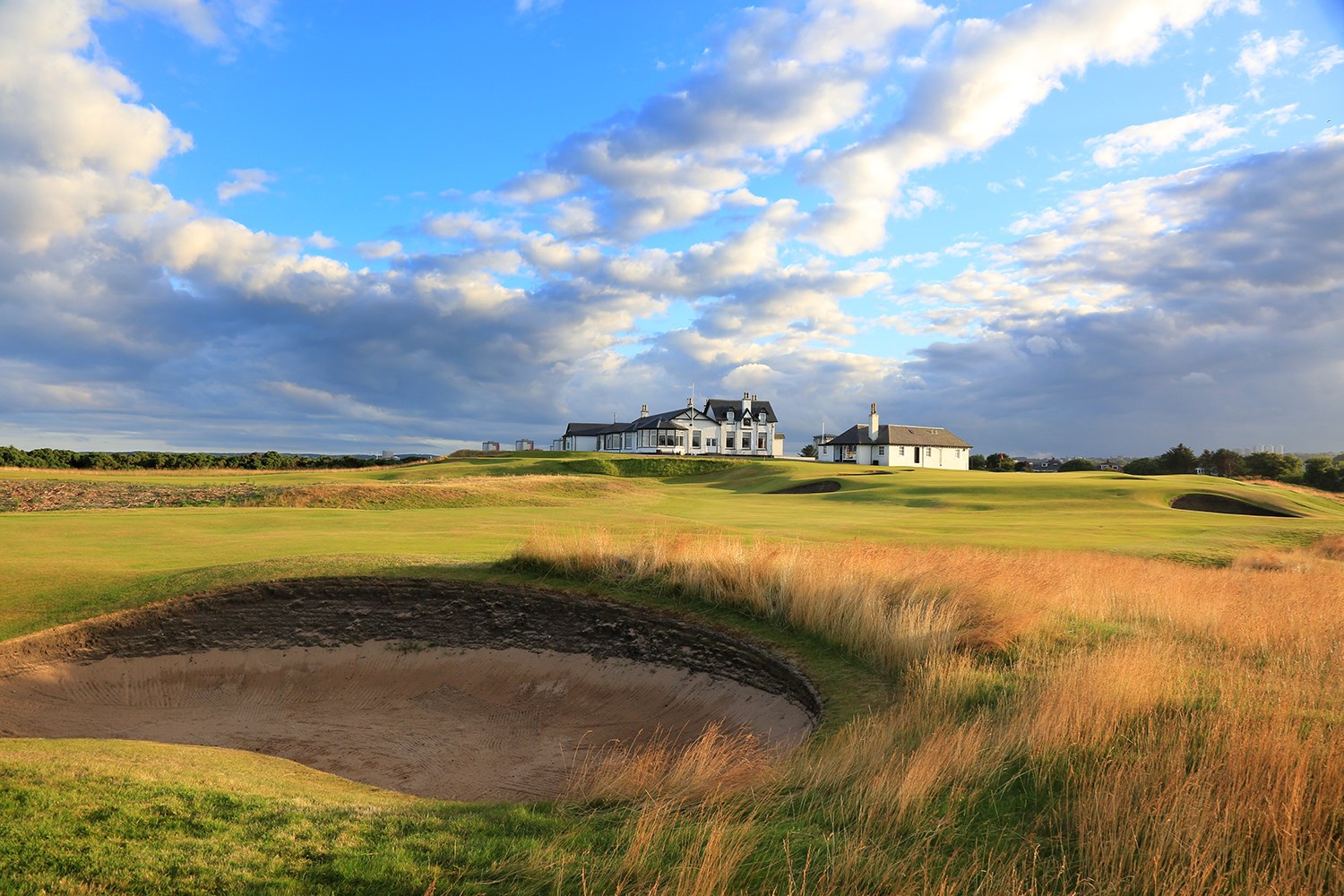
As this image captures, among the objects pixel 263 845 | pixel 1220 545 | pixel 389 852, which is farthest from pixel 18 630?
pixel 1220 545

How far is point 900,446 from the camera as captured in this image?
300 ft

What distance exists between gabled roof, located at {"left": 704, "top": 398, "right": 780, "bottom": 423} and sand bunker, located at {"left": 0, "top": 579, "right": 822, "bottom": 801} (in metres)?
84.1

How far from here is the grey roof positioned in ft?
300

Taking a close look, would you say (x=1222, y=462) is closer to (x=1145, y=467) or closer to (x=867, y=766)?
(x=1145, y=467)

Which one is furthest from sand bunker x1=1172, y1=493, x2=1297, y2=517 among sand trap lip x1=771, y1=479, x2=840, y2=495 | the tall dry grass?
the tall dry grass

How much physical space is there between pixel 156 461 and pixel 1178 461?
9472 cm

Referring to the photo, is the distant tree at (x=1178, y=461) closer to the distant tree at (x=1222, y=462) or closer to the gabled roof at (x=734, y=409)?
the distant tree at (x=1222, y=462)

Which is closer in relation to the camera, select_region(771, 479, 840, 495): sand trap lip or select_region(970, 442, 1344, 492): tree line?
select_region(771, 479, 840, 495): sand trap lip

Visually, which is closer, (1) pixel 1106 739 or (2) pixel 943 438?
(1) pixel 1106 739

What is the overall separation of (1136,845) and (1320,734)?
7.97 feet

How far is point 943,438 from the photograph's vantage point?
9612cm

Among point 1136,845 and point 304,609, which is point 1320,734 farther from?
point 304,609

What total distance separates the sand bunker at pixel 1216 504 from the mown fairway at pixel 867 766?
92.9 feet

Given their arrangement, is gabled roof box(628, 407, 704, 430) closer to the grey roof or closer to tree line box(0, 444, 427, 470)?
the grey roof
